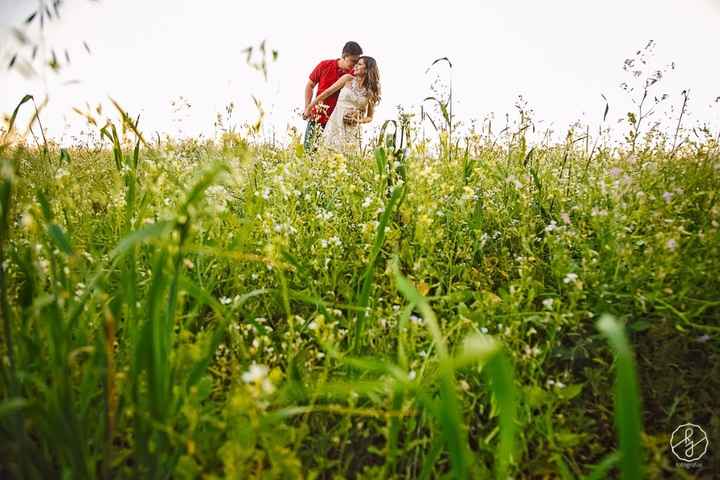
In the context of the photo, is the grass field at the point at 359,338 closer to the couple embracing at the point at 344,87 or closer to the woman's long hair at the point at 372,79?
the couple embracing at the point at 344,87

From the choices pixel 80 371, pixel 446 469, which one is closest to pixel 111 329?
pixel 80 371

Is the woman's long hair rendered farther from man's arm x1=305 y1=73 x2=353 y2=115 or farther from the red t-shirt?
the red t-shirt

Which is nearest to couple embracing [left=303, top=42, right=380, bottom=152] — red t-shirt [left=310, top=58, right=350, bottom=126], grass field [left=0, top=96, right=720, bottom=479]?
red t-shirt [left=310, top=58, right=350, bottom=126]

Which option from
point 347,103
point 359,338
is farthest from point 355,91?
point 359,338

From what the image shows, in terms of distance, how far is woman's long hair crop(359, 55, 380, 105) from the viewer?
7.02 meters

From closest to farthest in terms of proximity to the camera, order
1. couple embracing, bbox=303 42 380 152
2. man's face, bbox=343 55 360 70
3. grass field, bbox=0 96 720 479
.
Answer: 1. grass field, bbox=0 96 720 479
2. couple embracing, bbox=303 42 380 152
3. man's face, bbox=343 55 360 70

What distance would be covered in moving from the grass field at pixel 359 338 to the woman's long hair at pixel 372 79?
4.58 meters

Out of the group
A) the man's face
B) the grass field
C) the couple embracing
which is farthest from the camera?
the man's face

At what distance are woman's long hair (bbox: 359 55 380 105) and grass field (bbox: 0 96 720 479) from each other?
458 centimetres

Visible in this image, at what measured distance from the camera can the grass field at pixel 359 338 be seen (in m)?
0.94

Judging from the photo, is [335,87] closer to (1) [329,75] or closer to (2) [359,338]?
(1) [329,75]

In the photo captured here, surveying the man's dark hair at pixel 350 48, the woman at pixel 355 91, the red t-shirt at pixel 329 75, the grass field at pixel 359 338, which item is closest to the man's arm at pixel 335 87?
the woman at pixel 355 91

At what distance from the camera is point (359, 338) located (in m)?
1.48

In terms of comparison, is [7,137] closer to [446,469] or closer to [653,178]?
[446,469]
